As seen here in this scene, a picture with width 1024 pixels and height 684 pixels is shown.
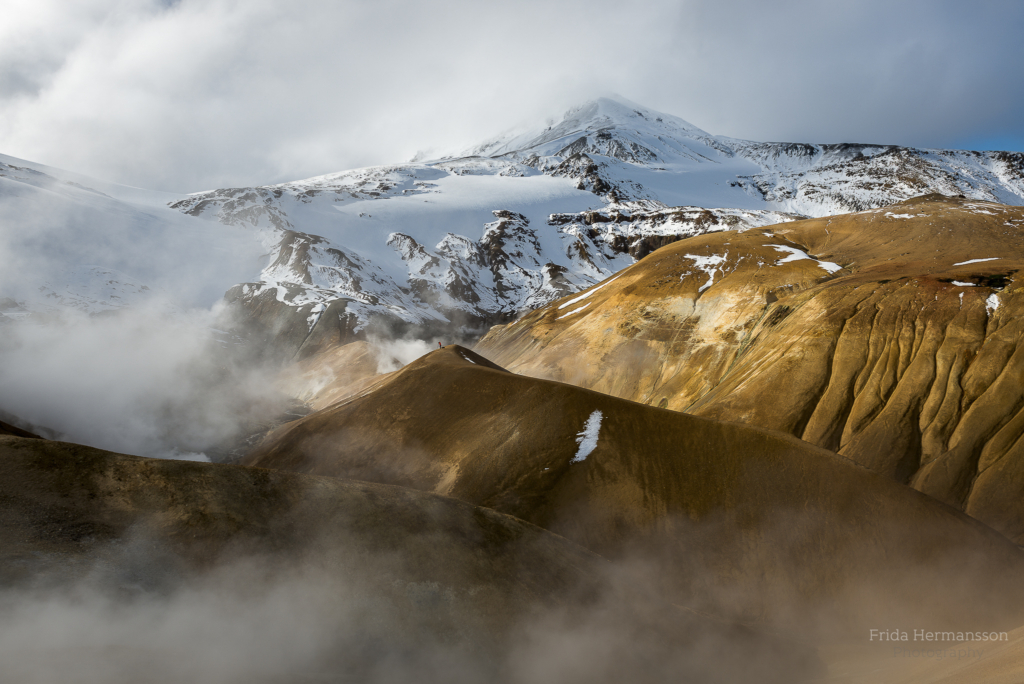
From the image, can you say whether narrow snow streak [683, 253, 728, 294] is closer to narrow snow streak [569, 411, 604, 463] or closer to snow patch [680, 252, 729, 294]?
snow patch [680, 252, 729, 294]

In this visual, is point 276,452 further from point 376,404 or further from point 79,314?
point 79,314

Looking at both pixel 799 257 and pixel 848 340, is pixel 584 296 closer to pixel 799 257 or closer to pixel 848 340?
pixel 799 257

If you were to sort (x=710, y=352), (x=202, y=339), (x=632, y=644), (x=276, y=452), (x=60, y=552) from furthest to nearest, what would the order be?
(x=202, y=339) < (x=710, y=352) < (x=276, y=452) < (x=632, y=644) < (x=60, y=552)

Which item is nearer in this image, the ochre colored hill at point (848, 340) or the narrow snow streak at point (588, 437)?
the narrow snow streak at point (588, 437)

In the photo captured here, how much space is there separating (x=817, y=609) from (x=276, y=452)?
149ft

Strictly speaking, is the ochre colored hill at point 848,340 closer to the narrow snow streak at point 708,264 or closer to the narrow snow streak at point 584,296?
the narrow snow streak at point 708,264

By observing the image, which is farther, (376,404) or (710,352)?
(710,352)

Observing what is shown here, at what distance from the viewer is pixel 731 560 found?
31516mm

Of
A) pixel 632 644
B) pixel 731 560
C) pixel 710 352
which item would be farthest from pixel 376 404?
pixel 710 352

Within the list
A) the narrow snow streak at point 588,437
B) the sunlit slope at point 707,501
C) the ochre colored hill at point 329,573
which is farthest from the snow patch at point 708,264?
the ochre colored hill at point 329,573

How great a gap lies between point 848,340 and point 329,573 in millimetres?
52457

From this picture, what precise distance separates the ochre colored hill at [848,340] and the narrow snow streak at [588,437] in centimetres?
1591

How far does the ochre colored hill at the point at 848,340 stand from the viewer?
41.2 meters

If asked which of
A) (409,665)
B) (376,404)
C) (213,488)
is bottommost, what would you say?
(376,404)
